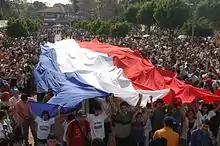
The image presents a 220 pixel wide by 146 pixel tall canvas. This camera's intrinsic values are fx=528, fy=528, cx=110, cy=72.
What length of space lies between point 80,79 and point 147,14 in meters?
55.9

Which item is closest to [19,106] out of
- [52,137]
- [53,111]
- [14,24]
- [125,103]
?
[53,111]

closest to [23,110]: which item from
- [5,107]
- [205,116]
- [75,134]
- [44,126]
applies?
[5,107]

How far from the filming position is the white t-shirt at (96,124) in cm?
1000

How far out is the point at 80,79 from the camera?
12539mm

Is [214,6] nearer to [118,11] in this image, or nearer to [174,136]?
[174,136]

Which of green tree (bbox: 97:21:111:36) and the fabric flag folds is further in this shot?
green tree (bbox: 97:21:111:36)

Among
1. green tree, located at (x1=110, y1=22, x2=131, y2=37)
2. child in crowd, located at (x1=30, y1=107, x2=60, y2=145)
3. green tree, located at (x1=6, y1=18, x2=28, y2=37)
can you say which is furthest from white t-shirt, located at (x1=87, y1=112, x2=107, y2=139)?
green tree, located at (x1=110, y1=22, x2=131, y2=37)

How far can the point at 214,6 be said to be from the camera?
5897cm

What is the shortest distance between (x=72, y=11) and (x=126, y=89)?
169004 millimetres

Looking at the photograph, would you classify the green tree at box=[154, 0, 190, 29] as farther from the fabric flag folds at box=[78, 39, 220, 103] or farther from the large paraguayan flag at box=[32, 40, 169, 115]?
the fabric flag folds at box=[78, 39, 220, 103]

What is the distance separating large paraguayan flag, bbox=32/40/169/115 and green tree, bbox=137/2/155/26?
50679 mm

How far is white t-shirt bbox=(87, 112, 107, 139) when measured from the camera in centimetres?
1000

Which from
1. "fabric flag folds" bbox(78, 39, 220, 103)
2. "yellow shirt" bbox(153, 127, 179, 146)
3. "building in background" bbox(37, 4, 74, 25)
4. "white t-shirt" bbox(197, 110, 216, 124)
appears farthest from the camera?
"building in background" bbox(37, 4, 74, 25)

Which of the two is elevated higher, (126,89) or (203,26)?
(126,89)
